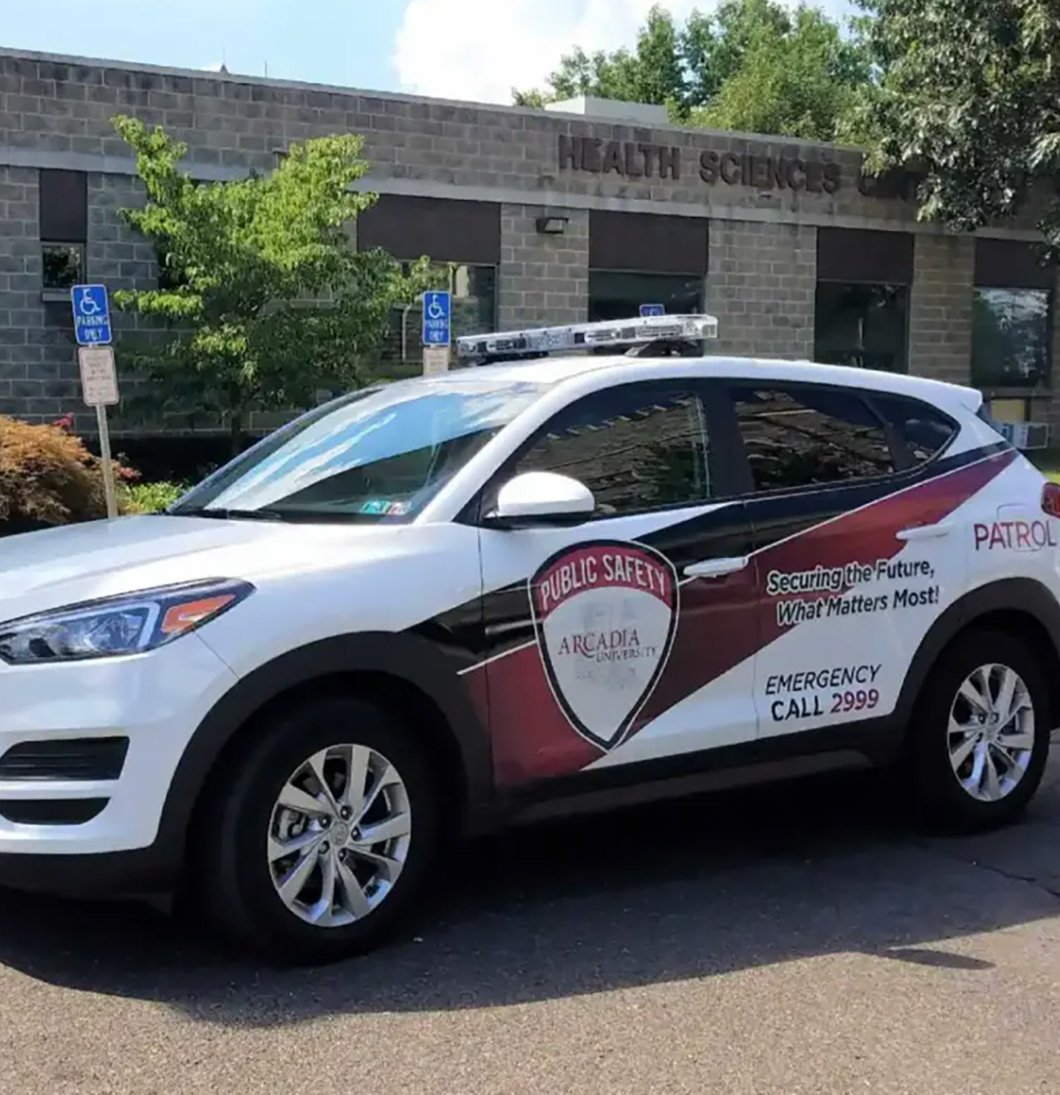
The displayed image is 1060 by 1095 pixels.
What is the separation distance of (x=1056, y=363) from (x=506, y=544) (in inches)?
935

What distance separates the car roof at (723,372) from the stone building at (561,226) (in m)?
13.4

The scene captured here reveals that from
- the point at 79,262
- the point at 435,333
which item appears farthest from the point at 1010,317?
the point at 435,333

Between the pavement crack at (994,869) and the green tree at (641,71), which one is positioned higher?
the green tree at (641,71)

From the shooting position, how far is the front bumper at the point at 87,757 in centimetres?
396

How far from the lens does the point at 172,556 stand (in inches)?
172

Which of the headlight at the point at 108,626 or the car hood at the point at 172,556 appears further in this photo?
the car hood at the point at 172,556

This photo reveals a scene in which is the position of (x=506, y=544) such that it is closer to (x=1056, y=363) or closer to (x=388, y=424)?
(x=388, y=424)

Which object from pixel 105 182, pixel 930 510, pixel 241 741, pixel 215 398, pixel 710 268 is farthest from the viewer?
pixel 710 268

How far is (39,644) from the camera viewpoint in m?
4.05

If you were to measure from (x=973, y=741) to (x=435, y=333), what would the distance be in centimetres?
772

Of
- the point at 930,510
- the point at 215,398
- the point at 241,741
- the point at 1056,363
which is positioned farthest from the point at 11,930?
the point at 1056,363

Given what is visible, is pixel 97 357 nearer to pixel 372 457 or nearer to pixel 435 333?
pixel 435 333

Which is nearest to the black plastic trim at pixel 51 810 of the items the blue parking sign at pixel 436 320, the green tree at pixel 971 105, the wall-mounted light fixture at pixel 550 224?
the blue parking sign at pixel 436 320

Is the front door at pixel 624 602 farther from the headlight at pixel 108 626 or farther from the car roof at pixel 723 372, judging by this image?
the headlight at pixel 108 626
